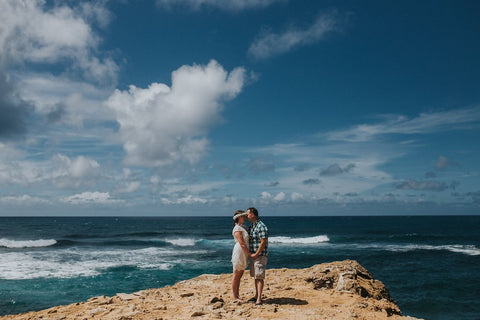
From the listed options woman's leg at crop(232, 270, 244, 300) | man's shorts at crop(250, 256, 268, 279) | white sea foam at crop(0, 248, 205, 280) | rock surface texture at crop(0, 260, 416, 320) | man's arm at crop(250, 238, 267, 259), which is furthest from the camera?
white sea foam at crop(0, 248, 205, 280)

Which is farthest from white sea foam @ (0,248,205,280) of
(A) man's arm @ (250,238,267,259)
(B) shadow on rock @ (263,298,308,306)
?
(A) man's arm @ (250,238,267,259)

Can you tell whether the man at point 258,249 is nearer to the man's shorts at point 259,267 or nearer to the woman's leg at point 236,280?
the man's shorts at point 259,267

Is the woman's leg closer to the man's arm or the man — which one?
the man

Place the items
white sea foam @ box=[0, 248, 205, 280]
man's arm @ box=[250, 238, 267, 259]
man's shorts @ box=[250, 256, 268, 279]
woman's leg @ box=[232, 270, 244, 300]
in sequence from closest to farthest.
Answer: man's arm @ box=[250, 238, 267, 259] → man's shorts @ box=[250, 256, 268, 279] → woman's leg @ box=[232, 270, 244, 300] → white sea foam @ box=[0, 248, 205, 280]

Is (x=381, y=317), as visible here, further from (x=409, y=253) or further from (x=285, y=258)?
(x=409, y=253)

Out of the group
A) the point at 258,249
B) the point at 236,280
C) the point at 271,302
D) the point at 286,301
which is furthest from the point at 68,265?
the point at 258,249

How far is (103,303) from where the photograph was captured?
7.18 metres

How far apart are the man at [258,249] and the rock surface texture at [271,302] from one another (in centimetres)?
49

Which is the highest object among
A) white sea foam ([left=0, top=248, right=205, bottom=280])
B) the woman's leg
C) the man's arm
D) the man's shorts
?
the man's arm

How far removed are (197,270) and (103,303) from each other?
14954mm

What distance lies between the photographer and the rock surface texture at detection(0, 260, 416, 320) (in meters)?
5.92

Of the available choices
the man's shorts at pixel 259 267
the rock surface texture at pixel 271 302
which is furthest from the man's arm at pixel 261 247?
the rock surface texture at pixel 271 302

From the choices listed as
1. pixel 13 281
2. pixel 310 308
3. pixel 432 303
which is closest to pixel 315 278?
pixel 310 308

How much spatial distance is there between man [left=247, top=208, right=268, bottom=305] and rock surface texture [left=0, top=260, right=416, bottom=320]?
494mm
